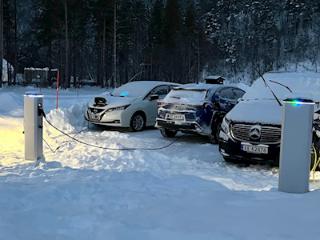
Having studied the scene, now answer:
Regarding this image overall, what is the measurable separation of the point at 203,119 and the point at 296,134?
5.27 m

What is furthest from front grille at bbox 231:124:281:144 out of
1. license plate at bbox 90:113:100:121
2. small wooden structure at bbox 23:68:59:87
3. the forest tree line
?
small wooden structure at bbox 23:68:59:87

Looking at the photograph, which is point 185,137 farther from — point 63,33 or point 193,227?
point 63,33

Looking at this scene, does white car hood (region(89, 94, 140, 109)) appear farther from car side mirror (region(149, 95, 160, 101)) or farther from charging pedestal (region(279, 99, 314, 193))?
charging pedestal (region(279, 99, 314, 193))

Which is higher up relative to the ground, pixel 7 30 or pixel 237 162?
pixel 7 30

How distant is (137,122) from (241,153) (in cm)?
572

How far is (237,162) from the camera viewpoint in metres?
9.34

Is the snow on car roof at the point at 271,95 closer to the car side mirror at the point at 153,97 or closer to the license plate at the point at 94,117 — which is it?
the car side mirror at the point at 153,97

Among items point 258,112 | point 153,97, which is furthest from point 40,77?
point 258,112

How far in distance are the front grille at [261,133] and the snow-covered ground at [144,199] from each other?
522 millimetres

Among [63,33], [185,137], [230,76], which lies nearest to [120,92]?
[185,137]

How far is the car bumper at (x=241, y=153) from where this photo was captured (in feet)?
Result: 27.4

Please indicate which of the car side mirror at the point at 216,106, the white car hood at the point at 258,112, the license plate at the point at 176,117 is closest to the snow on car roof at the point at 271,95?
the white car hood at the point at 258,112

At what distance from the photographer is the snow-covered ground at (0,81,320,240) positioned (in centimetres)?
457

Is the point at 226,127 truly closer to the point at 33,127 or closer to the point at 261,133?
the point at 261,133
